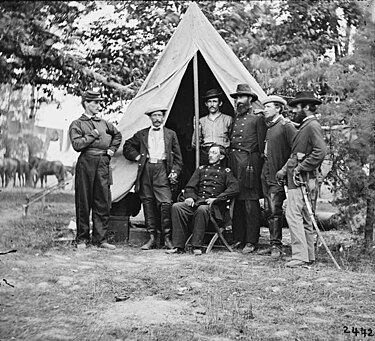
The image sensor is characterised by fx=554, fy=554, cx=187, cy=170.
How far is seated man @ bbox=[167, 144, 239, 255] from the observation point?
6.18 meters

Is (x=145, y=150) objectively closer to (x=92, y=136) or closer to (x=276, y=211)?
(x=92, y=136)

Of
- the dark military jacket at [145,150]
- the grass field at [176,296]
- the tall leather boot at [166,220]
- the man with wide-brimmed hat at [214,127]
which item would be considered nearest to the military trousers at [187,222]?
the tall leather boot at [166,220]

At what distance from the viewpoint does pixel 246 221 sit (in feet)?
20.8

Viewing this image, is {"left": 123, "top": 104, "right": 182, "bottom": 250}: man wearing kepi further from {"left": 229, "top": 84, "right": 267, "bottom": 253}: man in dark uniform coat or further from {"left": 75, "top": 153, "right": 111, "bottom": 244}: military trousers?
{"left": 229, "top": 84, "right": 267, "bottom": 253}: man in dark uniform coat

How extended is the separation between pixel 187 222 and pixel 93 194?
3.74 ft

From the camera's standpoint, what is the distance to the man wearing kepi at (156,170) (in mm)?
6503

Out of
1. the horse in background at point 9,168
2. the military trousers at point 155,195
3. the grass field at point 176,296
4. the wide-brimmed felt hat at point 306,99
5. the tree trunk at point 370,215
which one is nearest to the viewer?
the horse in background at point 9,168

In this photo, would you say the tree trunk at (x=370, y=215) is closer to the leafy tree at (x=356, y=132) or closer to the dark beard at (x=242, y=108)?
the leafy tree at (x=356, y=132)

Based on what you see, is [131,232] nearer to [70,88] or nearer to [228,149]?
[228,149]

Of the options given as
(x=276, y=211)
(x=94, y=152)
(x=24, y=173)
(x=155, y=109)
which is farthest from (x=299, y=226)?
(x=24, y=173)

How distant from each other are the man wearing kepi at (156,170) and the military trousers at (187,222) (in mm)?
214

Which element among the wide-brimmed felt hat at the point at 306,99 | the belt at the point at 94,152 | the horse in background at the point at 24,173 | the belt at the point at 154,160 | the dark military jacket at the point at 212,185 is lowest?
the dark military jacket at the point at 212,185

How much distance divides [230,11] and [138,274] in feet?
18.1

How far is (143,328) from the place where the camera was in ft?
9.73
